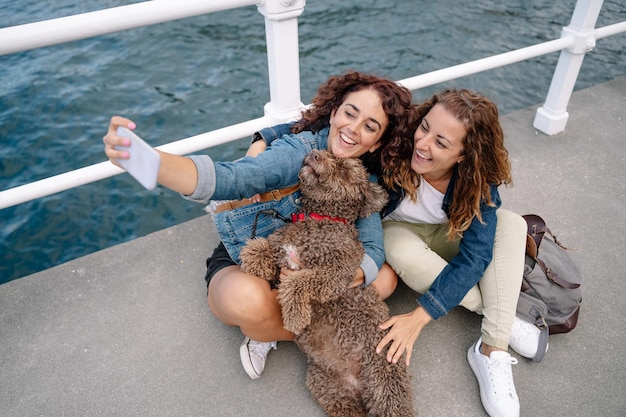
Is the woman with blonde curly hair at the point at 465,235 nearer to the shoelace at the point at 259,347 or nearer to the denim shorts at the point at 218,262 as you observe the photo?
the shoelace at the point at 259,347

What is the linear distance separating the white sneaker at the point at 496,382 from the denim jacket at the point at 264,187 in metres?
0.61

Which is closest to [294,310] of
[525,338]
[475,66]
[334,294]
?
[334,294]

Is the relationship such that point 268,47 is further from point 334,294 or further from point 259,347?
point 259,347

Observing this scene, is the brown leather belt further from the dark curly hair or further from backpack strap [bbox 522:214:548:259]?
backpack strap [bbox 522:214:548:259]

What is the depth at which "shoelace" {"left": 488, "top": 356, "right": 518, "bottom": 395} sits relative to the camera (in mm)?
1986

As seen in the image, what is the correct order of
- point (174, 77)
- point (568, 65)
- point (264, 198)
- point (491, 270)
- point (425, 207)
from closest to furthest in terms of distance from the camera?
1. point (264, 198)
2. point (491, 270)
3. point (425, 207)
4. point (568, 65)
5. point (174, 77)

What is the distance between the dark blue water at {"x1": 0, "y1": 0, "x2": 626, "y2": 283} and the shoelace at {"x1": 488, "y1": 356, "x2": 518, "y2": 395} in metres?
2.73

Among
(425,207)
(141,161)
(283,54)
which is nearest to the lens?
(141,161)

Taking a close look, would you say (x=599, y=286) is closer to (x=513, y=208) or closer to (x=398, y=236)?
(x=513, y=208)

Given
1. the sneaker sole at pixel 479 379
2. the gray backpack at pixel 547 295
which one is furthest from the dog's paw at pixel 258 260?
the gray backpack at pixel 547 295

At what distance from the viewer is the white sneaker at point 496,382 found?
1.94 meters

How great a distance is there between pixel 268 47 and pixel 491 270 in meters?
1.54

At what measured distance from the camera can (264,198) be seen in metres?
2.05

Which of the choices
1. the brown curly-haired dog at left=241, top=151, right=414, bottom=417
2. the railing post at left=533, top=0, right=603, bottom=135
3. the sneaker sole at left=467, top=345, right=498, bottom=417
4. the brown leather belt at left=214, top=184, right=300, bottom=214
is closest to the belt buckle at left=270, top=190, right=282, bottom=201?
the brown leather belt at left=214, top=184, right=300, bottom=214
